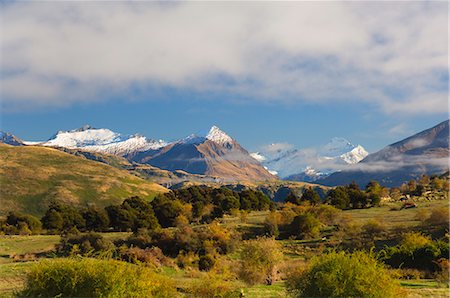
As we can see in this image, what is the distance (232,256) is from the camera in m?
66.9

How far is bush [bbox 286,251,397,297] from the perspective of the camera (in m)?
24.4

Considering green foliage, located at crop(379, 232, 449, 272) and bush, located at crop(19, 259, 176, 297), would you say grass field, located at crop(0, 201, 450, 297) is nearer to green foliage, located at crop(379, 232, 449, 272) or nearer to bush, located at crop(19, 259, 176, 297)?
green foliage, located at crop(379, 232, 449, 272)

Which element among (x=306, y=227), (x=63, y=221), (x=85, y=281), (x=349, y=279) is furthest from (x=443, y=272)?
(x=63, y=221)

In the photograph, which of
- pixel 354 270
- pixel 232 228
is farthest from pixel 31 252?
pixel 354 270

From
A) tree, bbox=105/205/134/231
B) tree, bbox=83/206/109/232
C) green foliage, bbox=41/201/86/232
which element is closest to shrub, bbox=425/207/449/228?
tree, bbox=105/205/134/231

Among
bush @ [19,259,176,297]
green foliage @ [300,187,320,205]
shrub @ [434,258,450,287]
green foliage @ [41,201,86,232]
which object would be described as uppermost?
green foliage @ [41,201,86,232]

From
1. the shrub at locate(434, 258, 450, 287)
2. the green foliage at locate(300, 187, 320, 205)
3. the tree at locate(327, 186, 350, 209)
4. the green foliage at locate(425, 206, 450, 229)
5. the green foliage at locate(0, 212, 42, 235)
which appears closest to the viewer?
the shrub at locate(434, 258, 450, 287)

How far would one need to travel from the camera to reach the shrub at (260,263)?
4341 cm

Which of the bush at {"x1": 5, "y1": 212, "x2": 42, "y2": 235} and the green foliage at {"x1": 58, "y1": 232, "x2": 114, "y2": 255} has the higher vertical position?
the bush at {"x1": 5, "y1": 212, "x2": 42, "y2": 235}

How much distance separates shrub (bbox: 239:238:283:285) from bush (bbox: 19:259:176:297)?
22.1 m

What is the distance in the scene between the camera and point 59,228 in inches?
4011

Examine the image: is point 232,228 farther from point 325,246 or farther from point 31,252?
point 31,252

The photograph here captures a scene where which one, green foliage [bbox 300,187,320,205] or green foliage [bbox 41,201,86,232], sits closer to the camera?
green foliage [bbox 41,201,86,232]

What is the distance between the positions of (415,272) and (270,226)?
3574 centimetres
